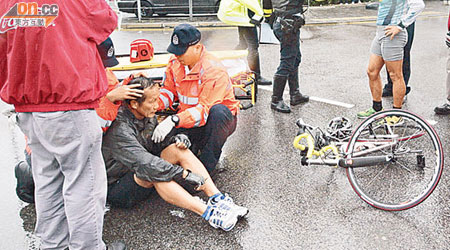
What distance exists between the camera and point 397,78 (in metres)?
4.68

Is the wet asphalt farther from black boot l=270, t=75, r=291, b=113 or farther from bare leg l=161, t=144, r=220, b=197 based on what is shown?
bare leg l=161, t=144, r=220, b=197

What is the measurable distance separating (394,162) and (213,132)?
1439 millimetres

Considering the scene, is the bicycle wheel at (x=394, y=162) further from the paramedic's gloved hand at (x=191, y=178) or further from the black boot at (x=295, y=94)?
the black boot at (x=295, y=94)

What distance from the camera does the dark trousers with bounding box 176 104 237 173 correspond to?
353 centimetres

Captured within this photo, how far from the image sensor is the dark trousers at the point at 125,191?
325 cm

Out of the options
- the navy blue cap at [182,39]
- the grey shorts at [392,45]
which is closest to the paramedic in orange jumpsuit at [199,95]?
the navy blue cap at [182,39]

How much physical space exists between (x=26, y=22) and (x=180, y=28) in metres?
1.49

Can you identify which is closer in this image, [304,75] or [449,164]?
[449,164]

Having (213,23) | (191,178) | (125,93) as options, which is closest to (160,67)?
(125,93)

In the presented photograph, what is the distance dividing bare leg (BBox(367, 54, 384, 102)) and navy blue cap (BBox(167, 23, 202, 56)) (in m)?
2.19

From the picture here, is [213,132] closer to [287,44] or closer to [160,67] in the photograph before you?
[160,67]

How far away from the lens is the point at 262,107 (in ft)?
18.5

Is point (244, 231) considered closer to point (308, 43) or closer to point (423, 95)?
point (423, 95)

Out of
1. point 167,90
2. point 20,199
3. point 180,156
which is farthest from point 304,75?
point 20,199
